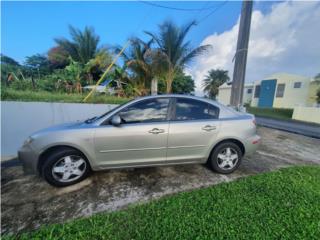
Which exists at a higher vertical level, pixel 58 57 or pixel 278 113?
pixel 58 57

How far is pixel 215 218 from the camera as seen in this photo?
207cm

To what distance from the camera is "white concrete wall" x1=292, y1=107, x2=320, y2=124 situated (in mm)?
14930

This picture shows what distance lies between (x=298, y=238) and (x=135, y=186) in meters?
2.26

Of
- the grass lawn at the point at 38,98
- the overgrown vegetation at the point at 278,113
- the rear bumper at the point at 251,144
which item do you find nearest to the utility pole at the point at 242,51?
the rear bumper at the point at 251,144

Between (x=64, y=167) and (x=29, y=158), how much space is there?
588 millimetres

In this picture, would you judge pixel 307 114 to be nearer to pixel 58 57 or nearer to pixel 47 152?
pixel 47 152

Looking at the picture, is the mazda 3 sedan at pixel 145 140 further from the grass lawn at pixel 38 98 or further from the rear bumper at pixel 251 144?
the grass lawn at pixel 38 98

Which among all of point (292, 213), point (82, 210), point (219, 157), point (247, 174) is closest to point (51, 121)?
→ point (82, 210)

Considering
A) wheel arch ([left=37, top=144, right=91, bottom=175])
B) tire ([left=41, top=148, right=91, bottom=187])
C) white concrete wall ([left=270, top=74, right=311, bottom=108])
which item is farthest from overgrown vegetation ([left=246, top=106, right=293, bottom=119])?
wheel arch ([left=37, top=144, right=91, bottom=175])

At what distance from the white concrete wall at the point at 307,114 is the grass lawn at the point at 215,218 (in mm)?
16947

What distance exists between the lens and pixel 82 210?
232 centimetres

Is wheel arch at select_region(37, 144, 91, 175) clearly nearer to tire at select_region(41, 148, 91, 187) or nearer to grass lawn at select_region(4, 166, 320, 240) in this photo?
tire at select_region(41, 148, 91, 187)

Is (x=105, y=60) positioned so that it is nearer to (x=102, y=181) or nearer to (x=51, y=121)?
(x=51, y=121)

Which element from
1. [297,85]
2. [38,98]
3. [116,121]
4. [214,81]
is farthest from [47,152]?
[214,81]
